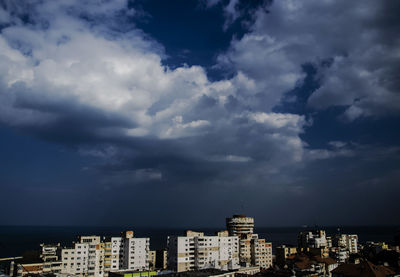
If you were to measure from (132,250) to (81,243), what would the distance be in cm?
1837

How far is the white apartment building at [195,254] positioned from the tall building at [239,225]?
31.9m

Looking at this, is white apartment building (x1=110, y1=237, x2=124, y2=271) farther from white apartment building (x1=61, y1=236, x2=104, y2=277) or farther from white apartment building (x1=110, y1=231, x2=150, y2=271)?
white apartment building (x1=61, y1=236, x2=104, y2=277)

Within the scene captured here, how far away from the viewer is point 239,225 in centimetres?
16062

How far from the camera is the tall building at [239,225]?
160 metres

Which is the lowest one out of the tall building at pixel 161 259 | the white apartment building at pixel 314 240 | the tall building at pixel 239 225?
the tall building at pixel 161 259

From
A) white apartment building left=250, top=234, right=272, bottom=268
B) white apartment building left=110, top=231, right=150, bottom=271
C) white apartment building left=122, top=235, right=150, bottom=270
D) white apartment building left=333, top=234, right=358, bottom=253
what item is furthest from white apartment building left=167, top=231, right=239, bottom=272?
white apartment building left=333, top=234, right=358, bottom=253

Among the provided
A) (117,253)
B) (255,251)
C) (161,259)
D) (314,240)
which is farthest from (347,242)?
(117,253)

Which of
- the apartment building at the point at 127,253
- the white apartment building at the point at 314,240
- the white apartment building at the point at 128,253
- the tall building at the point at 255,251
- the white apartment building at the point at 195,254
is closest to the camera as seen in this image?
the apartment building at the point at 127,253

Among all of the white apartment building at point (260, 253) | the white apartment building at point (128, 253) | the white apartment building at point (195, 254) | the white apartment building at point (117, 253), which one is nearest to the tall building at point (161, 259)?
the white apartment building at point (195, 254)

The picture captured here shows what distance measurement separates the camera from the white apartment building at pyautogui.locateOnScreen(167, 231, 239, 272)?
391 ft

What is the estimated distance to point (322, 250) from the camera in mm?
134000

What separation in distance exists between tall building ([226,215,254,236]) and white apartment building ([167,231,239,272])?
105 ft

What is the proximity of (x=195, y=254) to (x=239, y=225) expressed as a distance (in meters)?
44.1

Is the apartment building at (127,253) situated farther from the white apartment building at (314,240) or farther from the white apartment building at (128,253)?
the white apartment building at (314,240)
